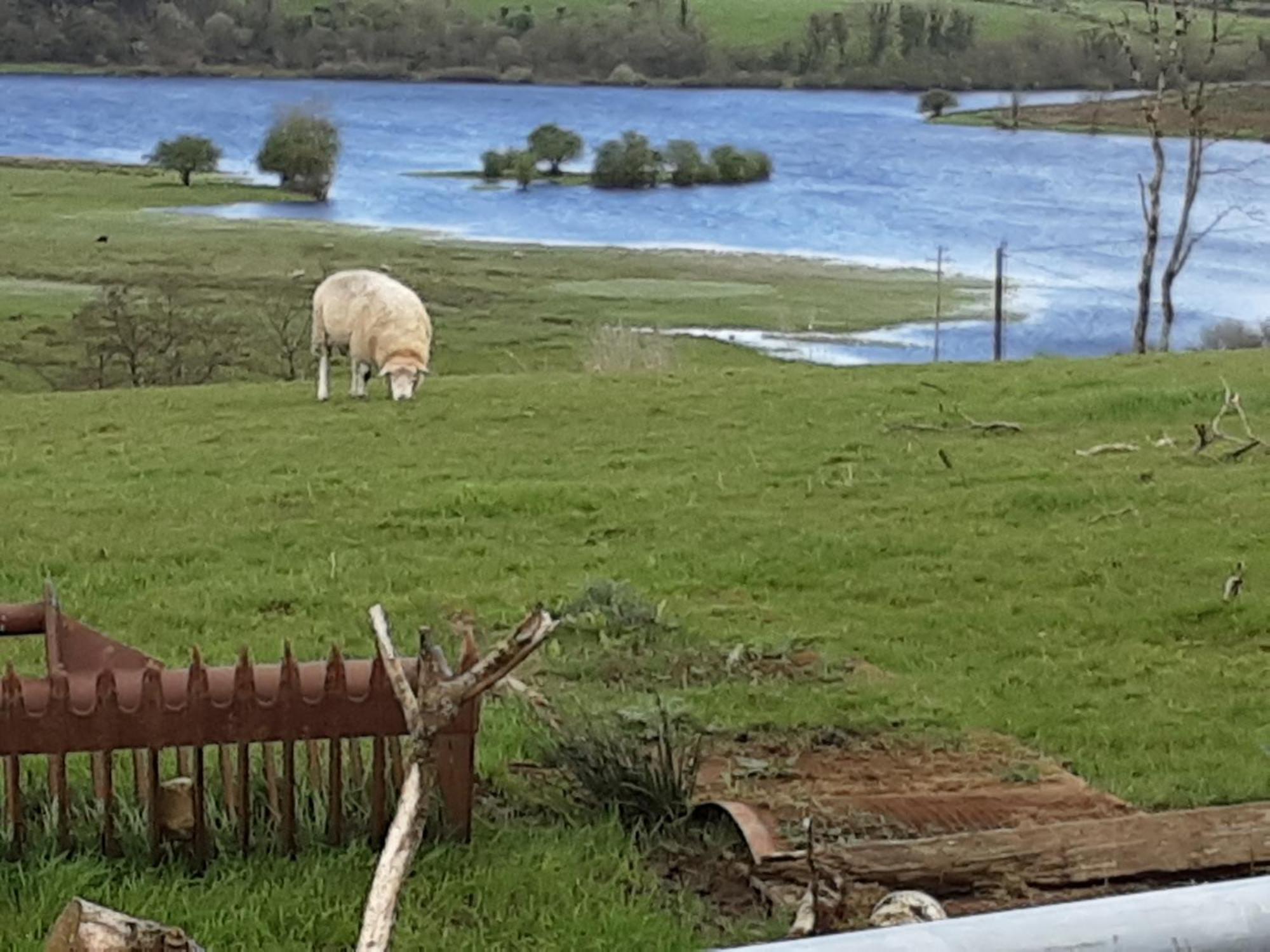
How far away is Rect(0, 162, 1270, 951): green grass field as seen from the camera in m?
4.59

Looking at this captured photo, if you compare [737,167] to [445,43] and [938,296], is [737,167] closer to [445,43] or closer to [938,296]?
[938,296]

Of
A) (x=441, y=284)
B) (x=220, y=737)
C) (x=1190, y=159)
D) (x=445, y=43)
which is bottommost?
(x=441, y=284)

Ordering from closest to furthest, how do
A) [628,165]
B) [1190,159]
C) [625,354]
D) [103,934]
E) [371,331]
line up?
1. [103,934]
2. [371,331]
3. [625,354]
4. [1190,159]
5. [628,165]

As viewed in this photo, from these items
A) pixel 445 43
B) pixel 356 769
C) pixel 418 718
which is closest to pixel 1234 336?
pixel 356 769

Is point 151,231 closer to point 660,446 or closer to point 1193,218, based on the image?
point 1193,218

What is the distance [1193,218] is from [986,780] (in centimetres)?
4261

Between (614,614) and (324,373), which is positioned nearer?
(614,614)

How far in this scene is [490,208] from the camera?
2233 inches

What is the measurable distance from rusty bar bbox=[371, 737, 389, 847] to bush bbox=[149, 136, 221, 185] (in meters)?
58.2

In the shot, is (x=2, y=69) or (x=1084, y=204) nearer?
(x=1084, y=204)

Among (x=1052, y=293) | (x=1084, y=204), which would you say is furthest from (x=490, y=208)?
(x=1052, y=293)

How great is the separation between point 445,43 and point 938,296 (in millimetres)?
72717

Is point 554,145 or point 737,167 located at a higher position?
point 554,145

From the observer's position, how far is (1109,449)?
12.7 meters
